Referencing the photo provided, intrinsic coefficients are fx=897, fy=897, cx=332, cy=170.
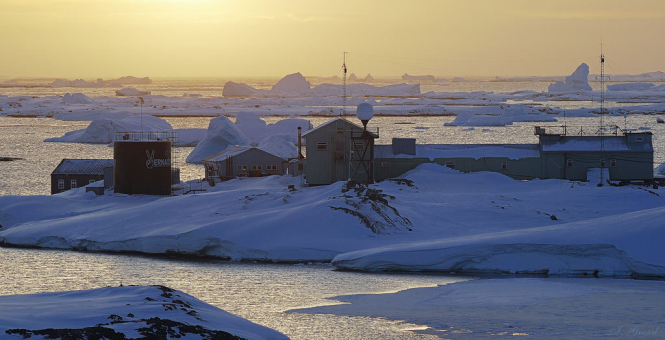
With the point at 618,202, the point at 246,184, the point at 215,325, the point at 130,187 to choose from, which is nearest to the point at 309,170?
the point at 246,184

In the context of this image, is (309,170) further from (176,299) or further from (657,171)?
(176,299)

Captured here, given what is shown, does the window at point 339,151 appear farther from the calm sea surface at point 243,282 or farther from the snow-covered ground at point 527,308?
the snow-covered ground at point 527,308

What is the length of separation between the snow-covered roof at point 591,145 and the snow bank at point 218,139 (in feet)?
87.8

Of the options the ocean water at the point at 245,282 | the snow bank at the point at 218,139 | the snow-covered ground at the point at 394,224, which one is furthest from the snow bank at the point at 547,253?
the snow bank at the point at 218,139

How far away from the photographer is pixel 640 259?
27.3 metres

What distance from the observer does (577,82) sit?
189125 mm

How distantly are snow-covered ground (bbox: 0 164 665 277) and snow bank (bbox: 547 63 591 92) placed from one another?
5779 inches

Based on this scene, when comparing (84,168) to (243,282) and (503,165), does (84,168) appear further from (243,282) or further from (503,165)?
(243,282)

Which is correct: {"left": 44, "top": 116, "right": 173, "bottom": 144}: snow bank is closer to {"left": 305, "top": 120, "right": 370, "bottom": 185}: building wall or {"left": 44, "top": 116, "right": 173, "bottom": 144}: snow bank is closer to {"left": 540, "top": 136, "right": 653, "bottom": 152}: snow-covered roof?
{"left": 305, "top": 120, "right": 370, "bottom": 185}: building wall

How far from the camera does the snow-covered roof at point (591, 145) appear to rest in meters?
42.8

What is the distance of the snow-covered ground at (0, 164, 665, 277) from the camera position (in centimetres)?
2836

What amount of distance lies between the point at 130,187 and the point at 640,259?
2393cm

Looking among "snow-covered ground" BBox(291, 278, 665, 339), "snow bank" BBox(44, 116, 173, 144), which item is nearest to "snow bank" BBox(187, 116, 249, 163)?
"snow bank" BBox(44, 116, 173, 144)

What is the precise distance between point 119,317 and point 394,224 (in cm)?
1661
